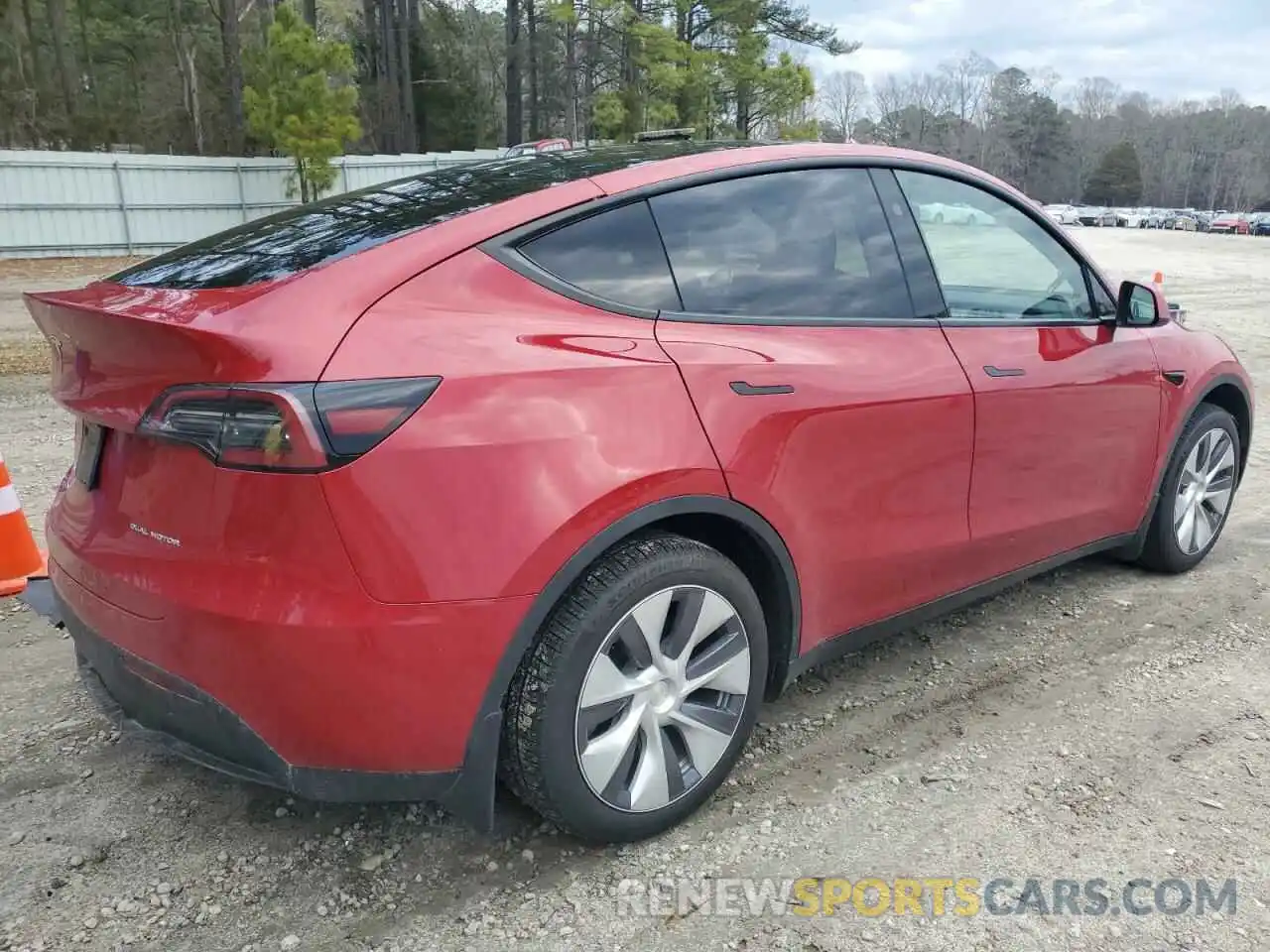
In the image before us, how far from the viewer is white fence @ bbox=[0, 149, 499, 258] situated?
69.9 feet

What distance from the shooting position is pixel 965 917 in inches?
90.4

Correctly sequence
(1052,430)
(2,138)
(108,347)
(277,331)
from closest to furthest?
1. (277,331)
2. (108,347)
3. (1052,430)
4. (2,138)

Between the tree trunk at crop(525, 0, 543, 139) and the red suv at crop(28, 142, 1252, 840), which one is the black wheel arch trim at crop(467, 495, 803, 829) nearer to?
the red suv at crop(28, 142, 1252, 840)

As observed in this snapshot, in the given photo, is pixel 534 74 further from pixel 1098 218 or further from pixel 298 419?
pixel 1098 218

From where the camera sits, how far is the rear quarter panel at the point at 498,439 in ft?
6.53

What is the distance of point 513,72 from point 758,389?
36.1 metres

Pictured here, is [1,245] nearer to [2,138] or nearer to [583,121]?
[2,138]

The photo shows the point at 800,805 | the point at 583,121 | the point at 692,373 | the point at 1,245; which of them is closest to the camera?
the point at 692,373

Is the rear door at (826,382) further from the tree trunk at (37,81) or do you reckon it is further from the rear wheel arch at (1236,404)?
the tree trunk at (37,81)

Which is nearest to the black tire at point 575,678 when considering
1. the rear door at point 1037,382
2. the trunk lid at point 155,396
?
the trunk lid at point 155,396

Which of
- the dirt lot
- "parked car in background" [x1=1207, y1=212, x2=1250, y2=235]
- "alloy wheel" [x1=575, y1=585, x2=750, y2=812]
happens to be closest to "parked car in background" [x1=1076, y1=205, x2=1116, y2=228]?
"parked car in background" [x1=1207, y1=212, x2=1250, y2=235]

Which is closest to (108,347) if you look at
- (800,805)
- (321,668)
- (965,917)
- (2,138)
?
(321,668)

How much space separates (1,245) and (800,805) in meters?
23.8

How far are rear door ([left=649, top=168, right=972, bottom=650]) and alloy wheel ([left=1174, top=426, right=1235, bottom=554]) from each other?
64.0 inches
